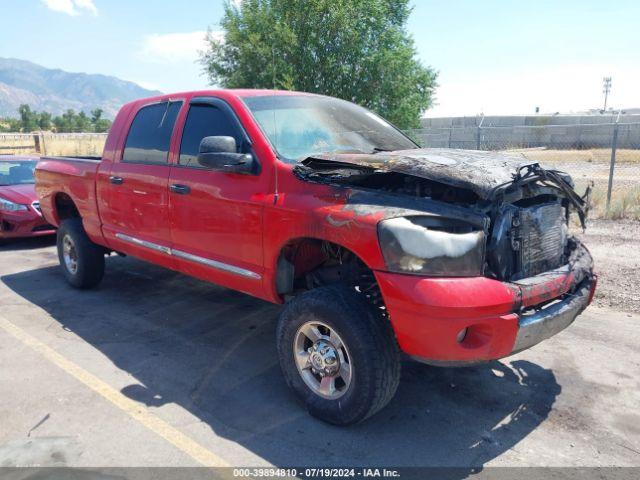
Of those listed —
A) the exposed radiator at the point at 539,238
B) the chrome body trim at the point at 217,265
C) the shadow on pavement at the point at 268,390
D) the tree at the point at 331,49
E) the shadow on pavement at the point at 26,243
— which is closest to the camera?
the shadow on pavement at the point at 268,390

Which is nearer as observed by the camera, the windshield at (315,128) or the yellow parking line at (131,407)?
the yellow parking line at (131,407)

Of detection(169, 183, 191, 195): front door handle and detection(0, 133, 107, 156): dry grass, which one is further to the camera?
detection(0, 133, 107, 156): dry grass

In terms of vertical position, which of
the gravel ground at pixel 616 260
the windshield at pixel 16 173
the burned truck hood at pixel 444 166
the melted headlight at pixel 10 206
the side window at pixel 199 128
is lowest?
the gravel ground at pixel 616 260

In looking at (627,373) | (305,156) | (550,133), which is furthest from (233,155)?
(550,133)

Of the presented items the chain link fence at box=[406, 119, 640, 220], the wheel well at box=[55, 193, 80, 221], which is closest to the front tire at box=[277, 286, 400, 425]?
the wheel well at box=[55, 193, 80, 221]

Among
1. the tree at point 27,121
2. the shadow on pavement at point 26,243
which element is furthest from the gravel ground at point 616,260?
the tree at point 27,121

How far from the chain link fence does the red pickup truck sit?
271 inches

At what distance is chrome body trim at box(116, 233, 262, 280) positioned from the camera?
3945mm

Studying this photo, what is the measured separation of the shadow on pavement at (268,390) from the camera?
3164mm

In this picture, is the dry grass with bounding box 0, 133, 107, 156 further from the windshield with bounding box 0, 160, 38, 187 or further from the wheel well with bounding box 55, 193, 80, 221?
the wheel well with bounding box 55, 193, 80, 221

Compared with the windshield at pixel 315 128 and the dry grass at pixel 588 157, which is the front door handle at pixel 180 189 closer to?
the windshield at pixel 315 128

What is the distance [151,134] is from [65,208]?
90.8 inches

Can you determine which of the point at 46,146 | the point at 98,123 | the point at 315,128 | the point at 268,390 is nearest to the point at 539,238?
the point at 315,128

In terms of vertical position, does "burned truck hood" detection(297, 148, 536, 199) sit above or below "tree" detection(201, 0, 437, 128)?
below
